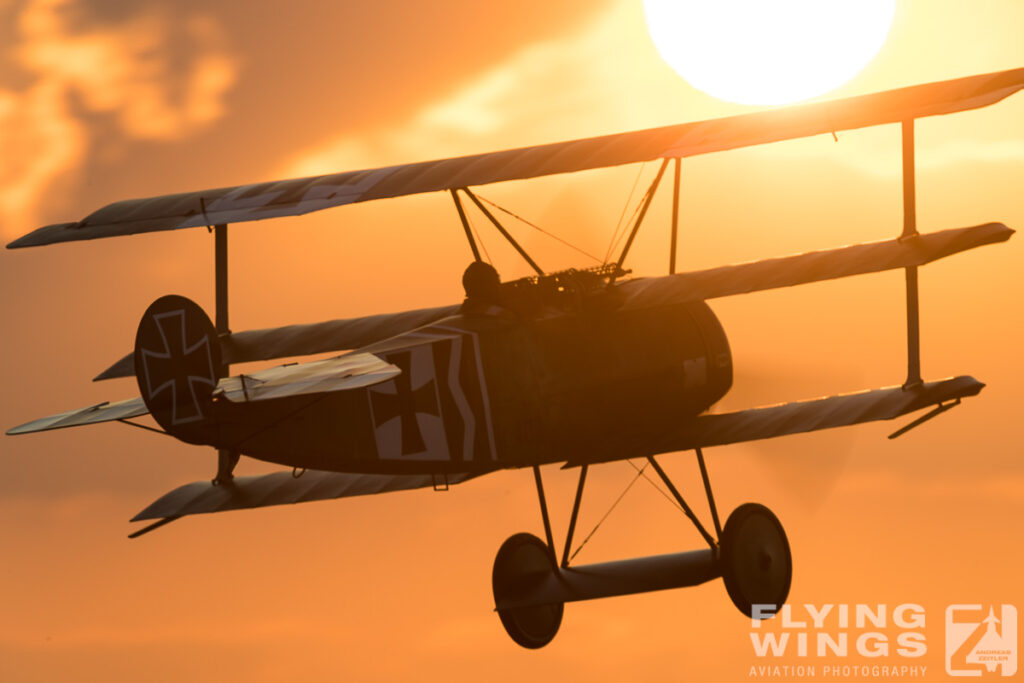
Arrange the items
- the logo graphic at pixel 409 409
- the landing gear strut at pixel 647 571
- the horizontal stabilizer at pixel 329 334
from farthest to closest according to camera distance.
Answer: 1. the horizontal stabilizer at pixel 329 334
2. the landing gear strut at pixel 647 571
3. the logo graphic at pixel 409 409

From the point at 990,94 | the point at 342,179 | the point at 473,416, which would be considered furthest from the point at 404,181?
the point at 990,94

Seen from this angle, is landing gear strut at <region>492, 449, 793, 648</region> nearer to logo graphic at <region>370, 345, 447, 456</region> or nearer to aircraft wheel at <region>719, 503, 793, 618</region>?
aircraft wheel at <region>719, 503, 793, 618</region>

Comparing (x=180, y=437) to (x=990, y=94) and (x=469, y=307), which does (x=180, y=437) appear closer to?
(x=469, y=307)

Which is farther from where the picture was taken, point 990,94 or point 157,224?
point 157,224

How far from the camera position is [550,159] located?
66.4 feet

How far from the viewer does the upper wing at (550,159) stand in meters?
19.7

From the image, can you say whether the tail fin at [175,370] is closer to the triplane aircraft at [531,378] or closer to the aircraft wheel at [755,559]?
the triplane aircraft at [531,378]

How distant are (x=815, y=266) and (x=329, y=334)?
6.56m

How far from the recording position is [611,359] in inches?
842

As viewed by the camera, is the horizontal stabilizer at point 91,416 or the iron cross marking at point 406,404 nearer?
the horizontal stabilizer at point 91,416

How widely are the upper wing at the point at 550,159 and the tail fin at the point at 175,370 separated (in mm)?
2501

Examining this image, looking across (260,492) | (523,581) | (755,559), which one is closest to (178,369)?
(260,492)

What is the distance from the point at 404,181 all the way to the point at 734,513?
17.6 feet

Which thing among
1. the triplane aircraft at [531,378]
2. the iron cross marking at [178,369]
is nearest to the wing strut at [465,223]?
the triplane aircraft at [531,378]
